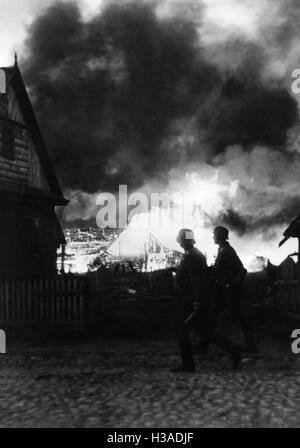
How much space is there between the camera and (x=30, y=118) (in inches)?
637

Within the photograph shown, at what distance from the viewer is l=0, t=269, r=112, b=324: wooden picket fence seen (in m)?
10.6

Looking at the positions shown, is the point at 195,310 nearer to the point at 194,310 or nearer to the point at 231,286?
the point at 194,310

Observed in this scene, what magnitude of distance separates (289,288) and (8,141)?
967 cm

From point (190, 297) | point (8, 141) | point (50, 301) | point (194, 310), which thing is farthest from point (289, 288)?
point (8, 141)

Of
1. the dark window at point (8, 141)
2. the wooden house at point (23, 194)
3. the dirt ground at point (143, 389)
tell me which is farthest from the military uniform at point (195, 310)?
the dark window at point (8, 141)

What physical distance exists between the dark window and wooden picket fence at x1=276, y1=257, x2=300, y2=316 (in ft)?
29.2

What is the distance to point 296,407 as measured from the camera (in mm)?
4742

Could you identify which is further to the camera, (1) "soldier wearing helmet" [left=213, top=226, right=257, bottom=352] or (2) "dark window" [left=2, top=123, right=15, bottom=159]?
(2) "dark window" [left=2, top=123, right=15, bottom=159]

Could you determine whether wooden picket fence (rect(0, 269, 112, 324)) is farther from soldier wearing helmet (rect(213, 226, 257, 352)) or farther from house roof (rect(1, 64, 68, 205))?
house roof (rect(1, 64, 68, 205))

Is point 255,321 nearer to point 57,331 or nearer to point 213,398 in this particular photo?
point 57,331

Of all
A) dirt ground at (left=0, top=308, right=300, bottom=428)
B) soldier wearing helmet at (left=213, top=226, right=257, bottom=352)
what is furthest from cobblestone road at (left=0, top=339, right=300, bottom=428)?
soldier wearing helmet at (left=213, top=226, right=257, bottom=352)

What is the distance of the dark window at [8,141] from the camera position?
1439cm

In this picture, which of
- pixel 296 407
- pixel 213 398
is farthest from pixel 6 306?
pixel 296 407
